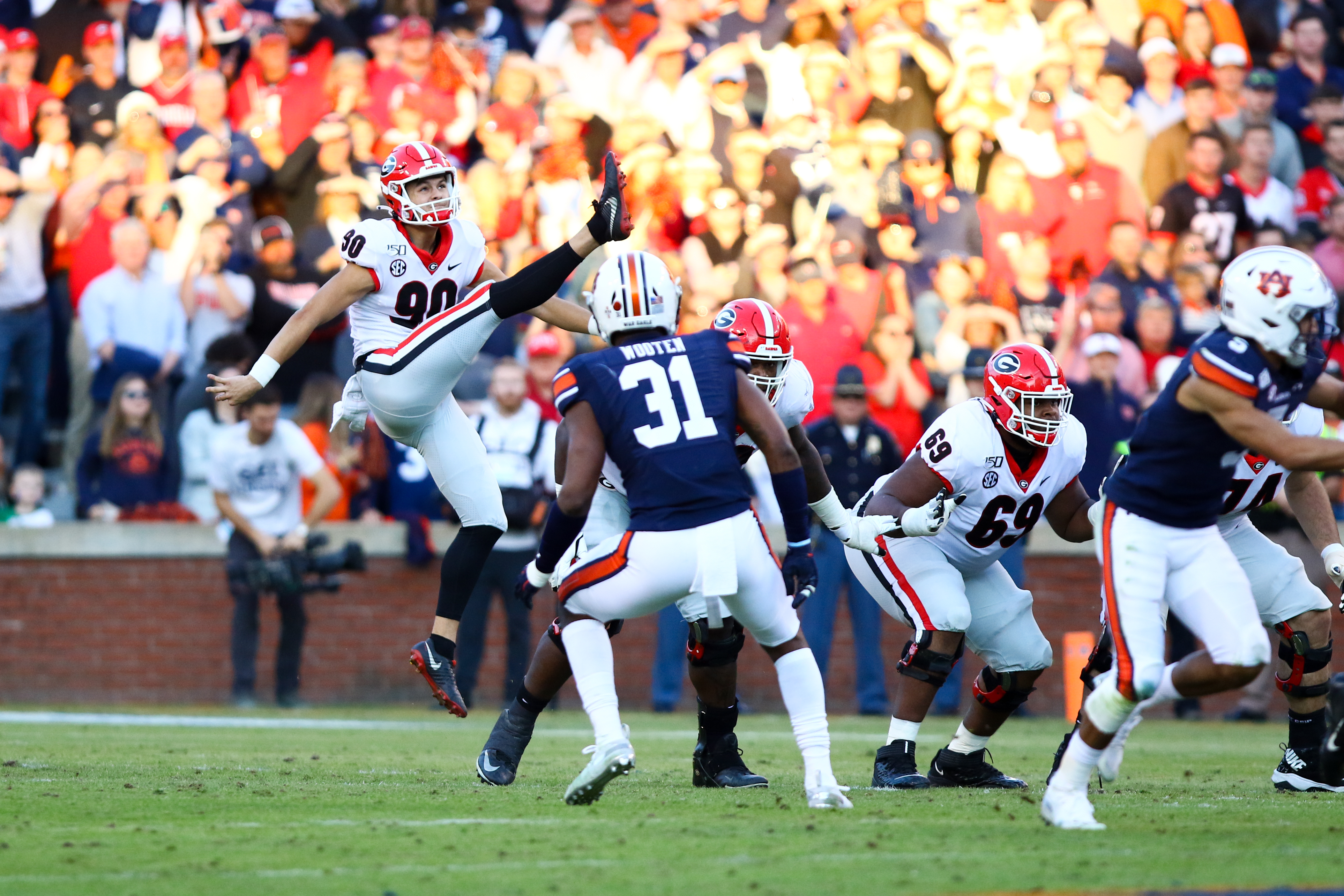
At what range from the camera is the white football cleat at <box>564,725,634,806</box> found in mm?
6102

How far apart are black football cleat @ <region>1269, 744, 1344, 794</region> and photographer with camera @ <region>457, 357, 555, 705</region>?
6326 millimetres

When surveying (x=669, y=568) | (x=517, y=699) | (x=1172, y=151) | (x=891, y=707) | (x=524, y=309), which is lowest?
(x=891, y=707)

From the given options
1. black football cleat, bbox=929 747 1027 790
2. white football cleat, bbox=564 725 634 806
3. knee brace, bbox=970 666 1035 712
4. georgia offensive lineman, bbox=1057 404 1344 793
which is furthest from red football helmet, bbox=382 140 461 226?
georgia offensive lineman, bbox=1057 404 1344 793

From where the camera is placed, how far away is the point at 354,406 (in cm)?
820

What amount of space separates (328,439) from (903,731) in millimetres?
7089

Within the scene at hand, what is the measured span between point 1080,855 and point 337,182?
389 inches

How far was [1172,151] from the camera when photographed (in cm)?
1559

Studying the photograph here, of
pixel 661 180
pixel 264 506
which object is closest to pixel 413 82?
pixel 661 180

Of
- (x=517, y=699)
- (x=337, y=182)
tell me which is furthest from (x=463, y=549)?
(x=337, y=182)

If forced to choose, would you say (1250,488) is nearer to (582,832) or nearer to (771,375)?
(771,375)

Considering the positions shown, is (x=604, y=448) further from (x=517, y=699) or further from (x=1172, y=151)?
(x=1172, y=151)

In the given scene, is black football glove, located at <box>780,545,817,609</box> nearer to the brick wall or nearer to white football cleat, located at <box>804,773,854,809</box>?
white football cleat, located at <box>804,773,854,809</box>

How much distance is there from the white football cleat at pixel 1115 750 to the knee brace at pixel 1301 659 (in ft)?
4.68

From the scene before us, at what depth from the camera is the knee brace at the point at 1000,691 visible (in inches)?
302
